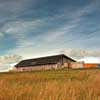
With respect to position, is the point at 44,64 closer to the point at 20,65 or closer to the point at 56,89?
the point at 20,65

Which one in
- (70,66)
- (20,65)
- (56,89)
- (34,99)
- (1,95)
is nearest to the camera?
(34,99)

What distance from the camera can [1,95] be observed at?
4.68m

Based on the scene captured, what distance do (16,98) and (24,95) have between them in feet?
1.42

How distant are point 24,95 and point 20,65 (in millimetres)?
71113

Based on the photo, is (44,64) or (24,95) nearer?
(24,95)

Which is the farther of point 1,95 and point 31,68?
point 31,68

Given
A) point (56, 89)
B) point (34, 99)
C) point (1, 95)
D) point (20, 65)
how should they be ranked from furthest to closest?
point (20, 65), point (56, 89), point (1, 95), point (34, 99)

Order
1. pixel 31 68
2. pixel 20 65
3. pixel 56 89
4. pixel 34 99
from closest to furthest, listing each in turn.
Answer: pixel 34 99 < pixel 56 89 < pixel 31 68 < pixel 20 65

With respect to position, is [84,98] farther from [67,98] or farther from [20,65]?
[20,65]

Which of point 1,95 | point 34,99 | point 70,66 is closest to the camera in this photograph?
point 34,99

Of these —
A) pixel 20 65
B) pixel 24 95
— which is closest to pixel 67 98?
pixel 24 95

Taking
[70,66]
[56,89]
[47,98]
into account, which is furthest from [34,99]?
[70,66]

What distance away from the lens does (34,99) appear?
4328 mm

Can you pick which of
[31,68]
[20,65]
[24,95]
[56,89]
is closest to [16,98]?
[24,95]
